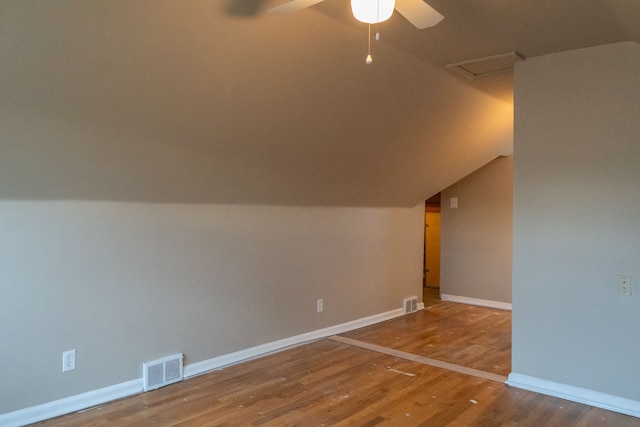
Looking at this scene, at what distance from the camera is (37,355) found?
281cm

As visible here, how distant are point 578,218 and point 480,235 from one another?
298cm

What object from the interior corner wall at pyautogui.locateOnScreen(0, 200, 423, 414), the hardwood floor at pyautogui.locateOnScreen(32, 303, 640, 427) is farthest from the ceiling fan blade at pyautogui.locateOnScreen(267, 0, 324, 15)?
the hardwood floor at pyautogui.locateOnScreen(32, 303, 640, 427)

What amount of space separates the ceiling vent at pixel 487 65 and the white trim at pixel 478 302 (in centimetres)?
326

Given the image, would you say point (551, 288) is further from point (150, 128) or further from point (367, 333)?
point (150, 128)

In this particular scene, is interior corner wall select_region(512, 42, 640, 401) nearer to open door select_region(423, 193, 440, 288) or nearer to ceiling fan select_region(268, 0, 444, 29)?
ceiling fan select_region(268, 0, 444, 29)

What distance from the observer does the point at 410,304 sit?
5.70 m

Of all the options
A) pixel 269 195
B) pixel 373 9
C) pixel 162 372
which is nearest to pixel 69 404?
pixel 162 372

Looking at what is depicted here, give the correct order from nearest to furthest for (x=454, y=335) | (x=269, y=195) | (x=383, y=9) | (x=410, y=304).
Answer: (x=383, y=9) → (x=269, y=195) → (x=454, y=335) → (x=410, y=304)

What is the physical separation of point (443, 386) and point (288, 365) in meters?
1.19

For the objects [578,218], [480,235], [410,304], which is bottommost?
[410,304]

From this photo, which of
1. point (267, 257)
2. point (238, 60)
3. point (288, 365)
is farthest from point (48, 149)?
point (288, 365)

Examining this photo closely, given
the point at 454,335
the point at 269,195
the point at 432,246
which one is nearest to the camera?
the point at 269,195

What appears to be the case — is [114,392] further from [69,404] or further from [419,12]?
[419,12]

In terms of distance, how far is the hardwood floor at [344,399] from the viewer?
2848 millimetres
